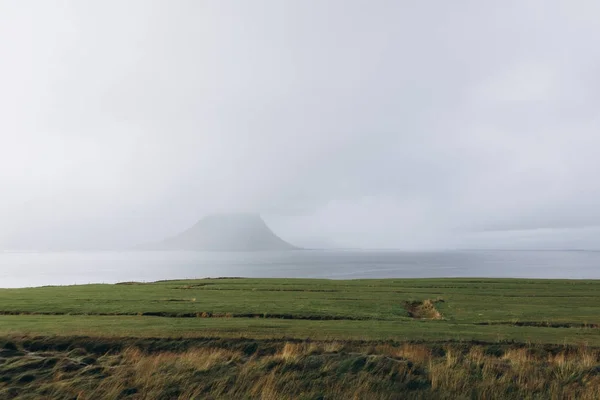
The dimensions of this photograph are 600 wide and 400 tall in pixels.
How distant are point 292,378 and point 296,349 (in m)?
4.76

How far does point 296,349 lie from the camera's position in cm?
1426

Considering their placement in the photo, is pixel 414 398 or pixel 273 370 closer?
pixel 414 398

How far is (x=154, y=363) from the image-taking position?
1102 cm

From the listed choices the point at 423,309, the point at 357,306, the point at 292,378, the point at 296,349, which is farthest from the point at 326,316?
the point at 292,378

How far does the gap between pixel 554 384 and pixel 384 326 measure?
12306 millimetres

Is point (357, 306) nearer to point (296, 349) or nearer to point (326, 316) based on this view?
point (326, 316)

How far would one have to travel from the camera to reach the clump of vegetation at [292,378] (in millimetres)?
8648

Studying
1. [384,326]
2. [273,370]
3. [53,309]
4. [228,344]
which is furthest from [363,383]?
[53,309]

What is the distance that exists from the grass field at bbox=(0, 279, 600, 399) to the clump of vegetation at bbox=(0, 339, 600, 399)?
0.04 m

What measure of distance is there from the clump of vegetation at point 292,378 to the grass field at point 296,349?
0.04 metres

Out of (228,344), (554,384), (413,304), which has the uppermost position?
(554,384)

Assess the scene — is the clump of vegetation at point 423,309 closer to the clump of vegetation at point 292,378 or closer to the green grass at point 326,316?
the green grass at point 326,316

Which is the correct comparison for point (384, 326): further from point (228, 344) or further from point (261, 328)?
point (228, 344)

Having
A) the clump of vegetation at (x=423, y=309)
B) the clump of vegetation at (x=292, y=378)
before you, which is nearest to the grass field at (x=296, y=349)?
the clump of vegetation at (x=292, y=378)
